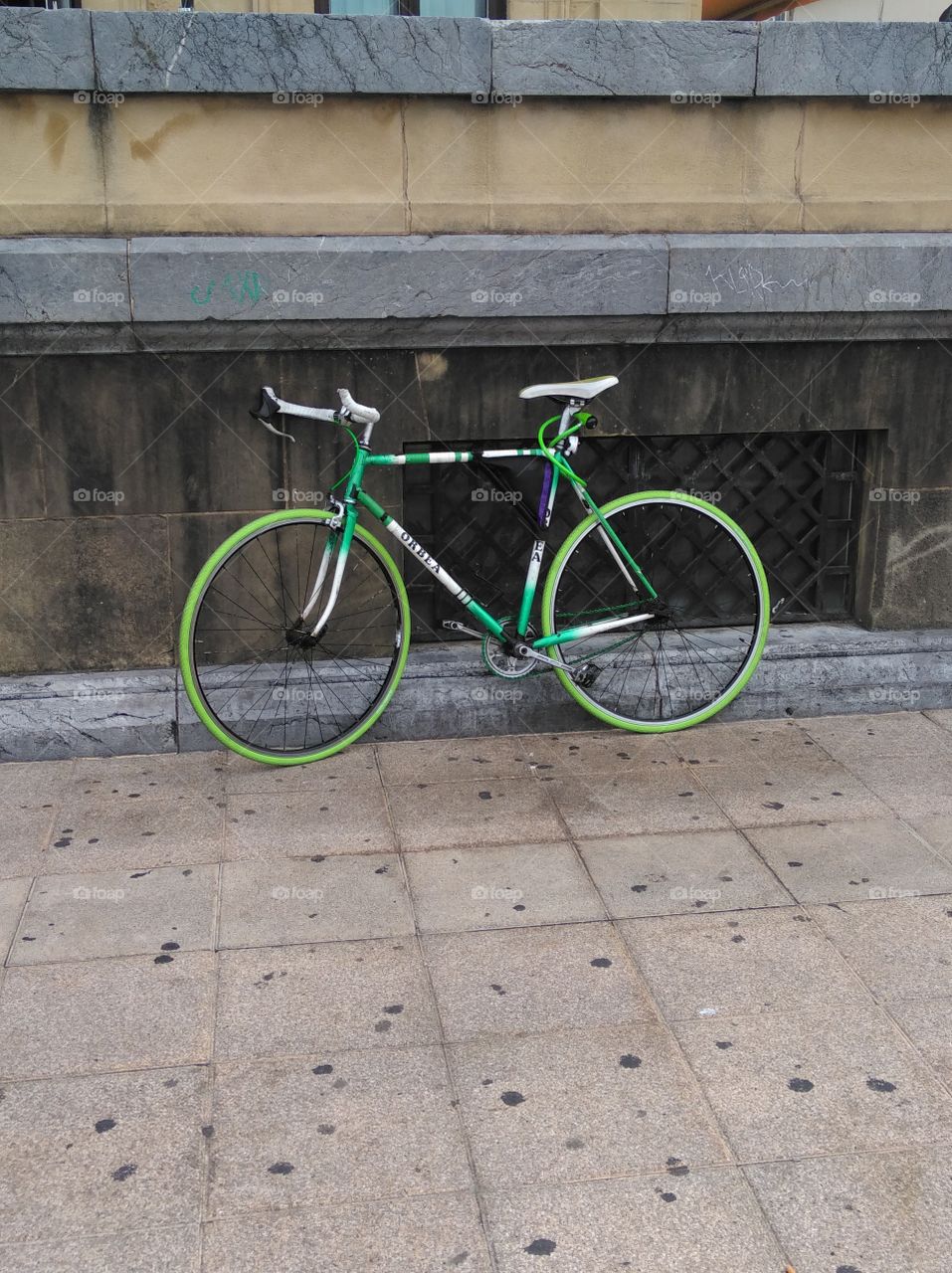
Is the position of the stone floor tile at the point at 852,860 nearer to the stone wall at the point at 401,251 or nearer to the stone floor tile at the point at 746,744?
the stone floor tile at the point at 746,744

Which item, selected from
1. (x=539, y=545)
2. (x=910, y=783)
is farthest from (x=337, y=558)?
(x=910, y=783)

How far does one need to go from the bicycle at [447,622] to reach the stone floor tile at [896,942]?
1695mm

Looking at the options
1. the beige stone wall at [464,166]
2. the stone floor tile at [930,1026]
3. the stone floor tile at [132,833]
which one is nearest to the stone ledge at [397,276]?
the beige stone wall at [464,166]

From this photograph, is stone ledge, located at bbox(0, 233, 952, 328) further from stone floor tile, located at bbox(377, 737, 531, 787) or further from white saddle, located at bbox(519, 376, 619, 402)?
stone floor tile, located at bbox(377, 737, 531, 787)

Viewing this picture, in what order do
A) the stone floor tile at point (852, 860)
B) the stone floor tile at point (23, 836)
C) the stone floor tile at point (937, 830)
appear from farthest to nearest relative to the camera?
the stone floor tile at point (937, 830) < the stone floor tile at point (23, 836) < the stone floor tile at point (852, 860)

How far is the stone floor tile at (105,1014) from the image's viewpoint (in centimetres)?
Result: 359

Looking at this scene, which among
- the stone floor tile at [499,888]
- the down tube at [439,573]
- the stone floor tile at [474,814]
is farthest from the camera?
the down tube at [439,573]

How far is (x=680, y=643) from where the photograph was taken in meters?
6.27

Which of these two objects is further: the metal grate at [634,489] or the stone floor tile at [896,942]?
the metal grate at [634,489]

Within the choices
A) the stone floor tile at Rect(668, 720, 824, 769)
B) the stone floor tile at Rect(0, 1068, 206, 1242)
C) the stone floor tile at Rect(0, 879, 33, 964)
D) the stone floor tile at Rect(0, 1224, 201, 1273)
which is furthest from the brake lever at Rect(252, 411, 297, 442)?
the stone floor tile at Rect(0, 1224, 201, 1273)

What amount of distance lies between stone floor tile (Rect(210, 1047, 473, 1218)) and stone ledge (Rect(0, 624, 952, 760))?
95.4 inches

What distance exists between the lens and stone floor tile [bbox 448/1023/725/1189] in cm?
317

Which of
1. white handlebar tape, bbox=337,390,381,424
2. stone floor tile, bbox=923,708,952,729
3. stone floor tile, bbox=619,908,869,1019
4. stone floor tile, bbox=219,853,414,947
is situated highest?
white handlebar tape, bbox=337,390,381,424

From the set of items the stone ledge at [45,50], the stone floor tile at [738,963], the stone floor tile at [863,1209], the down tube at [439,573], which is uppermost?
the stone ledge at [45,50]
